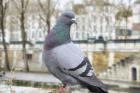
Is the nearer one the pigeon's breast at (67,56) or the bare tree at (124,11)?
the pigeon's breast at (67,56)

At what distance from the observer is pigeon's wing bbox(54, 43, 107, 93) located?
15.7ft

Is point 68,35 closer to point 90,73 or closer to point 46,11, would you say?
point 90,73

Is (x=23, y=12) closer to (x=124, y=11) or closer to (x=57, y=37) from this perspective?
(x=124, y=11)

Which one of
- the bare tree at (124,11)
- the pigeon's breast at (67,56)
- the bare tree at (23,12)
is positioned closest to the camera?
the pigeon's breast at (67,56)

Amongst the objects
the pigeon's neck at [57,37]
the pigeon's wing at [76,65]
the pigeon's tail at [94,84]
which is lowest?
the pigeon's tail at [94,84]

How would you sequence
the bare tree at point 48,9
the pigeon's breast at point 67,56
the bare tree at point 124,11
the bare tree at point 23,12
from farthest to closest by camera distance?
the bare tree at point 124,11, the bare tree at point 48,9, the bare tree at point 23,12, the pigeon's breast at point 67,56

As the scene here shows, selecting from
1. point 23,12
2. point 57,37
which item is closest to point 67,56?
point 57,37

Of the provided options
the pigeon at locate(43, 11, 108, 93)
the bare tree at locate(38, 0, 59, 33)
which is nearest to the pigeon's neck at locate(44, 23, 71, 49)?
the pigeon at locate(43, 11, 108, 93)

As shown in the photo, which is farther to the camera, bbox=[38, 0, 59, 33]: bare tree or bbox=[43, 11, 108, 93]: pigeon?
bbox=[38, 0, 59, 33]: bare tree

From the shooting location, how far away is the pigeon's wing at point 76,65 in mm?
4789

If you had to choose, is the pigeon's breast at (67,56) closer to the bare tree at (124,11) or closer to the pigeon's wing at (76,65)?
the pigeon's wing at (76,65)

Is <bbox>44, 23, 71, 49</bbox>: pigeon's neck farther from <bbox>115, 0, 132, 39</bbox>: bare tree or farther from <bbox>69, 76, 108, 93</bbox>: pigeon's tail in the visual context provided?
→ <bbox>115, 0, 132, 39</bbox>: bare tree

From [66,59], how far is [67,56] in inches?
1.2

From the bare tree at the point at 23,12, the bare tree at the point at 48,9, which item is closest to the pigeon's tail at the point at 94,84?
the bare tree at the point at 23,12
